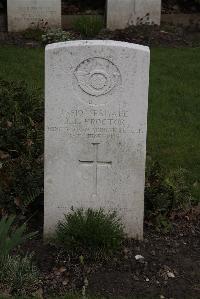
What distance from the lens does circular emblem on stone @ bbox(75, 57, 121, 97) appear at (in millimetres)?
4605

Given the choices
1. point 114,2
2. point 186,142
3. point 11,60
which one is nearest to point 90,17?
point 114,2

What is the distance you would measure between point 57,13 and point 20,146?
5.66 meters

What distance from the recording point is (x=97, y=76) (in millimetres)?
4621

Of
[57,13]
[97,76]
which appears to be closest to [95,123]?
[97,76]

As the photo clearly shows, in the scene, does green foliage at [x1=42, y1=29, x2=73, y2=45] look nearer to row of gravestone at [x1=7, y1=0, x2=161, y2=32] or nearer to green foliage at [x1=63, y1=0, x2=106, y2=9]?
row of gravestone at [x1=7, y1=0, x2=161, y2=32]

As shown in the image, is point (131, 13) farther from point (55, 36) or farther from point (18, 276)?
point (18, 276)

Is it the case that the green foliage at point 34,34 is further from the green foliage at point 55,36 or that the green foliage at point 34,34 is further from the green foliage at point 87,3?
the green foliage at point 87,3

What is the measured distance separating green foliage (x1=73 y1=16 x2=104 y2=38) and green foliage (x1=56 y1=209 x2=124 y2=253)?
6.51 metres

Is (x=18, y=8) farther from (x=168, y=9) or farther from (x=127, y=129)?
(x=127, y=129)

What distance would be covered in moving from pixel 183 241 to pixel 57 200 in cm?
100

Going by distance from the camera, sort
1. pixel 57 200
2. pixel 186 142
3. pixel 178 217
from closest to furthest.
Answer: pixel 57 200, pixel 178 217, pixel 186 142

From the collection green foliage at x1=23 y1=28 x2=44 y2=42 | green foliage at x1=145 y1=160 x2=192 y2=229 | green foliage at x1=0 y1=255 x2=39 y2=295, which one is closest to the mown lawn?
green foliage at x1=145 y1=160 x2=192 y2=229

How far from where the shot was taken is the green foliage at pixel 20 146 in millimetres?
5227

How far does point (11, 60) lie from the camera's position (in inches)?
378
